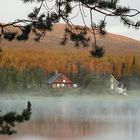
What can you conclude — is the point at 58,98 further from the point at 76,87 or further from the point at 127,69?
the point at 127,69

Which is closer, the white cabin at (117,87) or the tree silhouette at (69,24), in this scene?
the tree silhouette at (69,24)

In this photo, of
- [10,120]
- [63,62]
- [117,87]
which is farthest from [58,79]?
[10,120]

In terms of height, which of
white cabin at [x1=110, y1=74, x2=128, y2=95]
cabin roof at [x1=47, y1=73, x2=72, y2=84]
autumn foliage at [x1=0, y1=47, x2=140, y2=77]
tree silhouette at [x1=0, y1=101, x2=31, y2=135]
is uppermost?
tree silhouette at [x1=0, y1=101, x2=31, y2=135]

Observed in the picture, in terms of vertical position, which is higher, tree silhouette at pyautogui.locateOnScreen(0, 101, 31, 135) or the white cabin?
tree silhouette at pyautogui.locateOnScreen(0, 101, 31, 135)

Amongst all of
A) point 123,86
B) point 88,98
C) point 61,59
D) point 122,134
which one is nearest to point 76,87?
point 88,98

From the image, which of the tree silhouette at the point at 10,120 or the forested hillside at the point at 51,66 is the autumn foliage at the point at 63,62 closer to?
the forested hillside at the point at 51,66

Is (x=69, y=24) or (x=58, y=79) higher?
(x=69, y=24)

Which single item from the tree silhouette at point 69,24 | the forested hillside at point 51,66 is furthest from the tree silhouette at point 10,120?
the forested hillside at point 51,66

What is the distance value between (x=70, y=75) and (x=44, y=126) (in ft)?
127

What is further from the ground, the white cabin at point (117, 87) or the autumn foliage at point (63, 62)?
the autumn foliage at point (63, 62)

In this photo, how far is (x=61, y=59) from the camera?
72375mm

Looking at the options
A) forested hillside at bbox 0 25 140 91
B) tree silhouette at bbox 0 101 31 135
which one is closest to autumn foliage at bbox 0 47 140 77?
forested hillside at bbox 0 25 140 91

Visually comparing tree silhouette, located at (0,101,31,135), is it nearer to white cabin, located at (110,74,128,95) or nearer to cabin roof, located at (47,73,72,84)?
white cabin, located at (110,74,128,95)

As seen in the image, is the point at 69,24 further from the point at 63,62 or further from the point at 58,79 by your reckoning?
the point at 63,62
